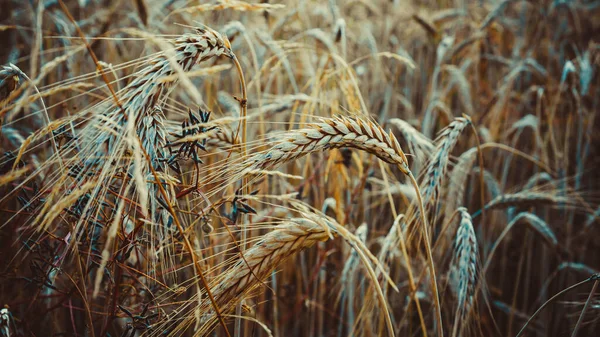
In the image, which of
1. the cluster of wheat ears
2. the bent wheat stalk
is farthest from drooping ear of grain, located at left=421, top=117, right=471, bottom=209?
the bent wheat stalk

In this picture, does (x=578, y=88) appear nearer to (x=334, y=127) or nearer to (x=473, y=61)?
(x=473, y=61)

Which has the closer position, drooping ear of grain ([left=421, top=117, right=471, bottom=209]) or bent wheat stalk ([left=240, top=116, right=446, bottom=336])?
bent wheat stalk ([left=240, top=116, right=446, bottom=336])

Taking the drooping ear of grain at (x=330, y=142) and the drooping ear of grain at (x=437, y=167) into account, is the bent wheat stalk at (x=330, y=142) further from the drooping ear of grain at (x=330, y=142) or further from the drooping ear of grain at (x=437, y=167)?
the drooping ear of grain at (x=437, y=167)

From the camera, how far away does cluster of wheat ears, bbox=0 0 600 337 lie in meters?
0.95

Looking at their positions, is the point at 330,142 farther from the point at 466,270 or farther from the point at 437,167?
the point at 466,270

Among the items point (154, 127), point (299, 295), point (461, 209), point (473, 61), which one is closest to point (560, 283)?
point (461, 209)

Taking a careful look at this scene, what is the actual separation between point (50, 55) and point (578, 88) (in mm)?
3188

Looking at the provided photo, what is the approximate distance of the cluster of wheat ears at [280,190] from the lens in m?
0.95

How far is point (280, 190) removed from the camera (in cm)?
193

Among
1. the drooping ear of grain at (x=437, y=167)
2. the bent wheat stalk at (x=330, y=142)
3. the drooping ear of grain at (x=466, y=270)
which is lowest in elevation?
the drooping ear of grain at (x=466, y=270)

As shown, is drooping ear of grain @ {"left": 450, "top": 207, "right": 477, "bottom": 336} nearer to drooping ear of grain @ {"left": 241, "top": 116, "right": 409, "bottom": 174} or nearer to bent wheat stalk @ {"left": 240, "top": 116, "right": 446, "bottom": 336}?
bent wheat stalk @ {"left": 240, "top": 116, "right": 446, "bottom": 336}

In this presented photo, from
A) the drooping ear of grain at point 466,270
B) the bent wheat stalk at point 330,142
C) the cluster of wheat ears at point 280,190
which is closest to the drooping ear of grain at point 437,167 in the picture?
the cluster of wheat ears at point 280,190

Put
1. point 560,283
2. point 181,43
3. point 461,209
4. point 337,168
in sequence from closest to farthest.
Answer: point 181,43 → point 461,209 → point 337,168 → point 560,283

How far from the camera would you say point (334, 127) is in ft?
3.31
